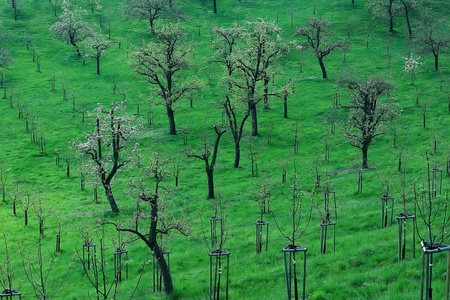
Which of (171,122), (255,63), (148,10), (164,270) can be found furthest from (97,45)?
(164,270)

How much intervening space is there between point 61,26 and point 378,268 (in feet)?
310

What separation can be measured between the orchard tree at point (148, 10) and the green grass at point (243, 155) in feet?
12.1

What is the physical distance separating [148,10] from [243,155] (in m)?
59.3

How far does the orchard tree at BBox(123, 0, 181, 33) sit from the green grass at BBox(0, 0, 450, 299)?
12.1 feet

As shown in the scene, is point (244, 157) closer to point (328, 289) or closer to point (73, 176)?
point (73, 176)

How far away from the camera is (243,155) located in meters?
57.7

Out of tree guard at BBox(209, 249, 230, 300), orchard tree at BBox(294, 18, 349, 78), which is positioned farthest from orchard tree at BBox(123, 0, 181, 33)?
tree guard at BBox(209, 249, 230, 300)

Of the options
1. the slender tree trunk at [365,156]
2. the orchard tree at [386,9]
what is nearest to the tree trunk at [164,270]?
the slender tree trunk at [365,156]

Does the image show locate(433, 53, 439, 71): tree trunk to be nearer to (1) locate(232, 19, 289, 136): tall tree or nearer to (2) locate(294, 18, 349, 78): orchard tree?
(2) locate(294, 18, 349, 78): orchard tree

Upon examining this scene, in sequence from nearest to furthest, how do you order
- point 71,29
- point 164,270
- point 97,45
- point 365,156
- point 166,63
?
1. point 164,270
2. point 365,156
3. point 166,63
4. point 97,45
5. point 71,29

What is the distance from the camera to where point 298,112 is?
68.3 m

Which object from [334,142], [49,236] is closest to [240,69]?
[334,142]

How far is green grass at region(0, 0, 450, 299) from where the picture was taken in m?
22.5

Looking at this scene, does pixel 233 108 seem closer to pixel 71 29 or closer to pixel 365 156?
pixel 365 156
